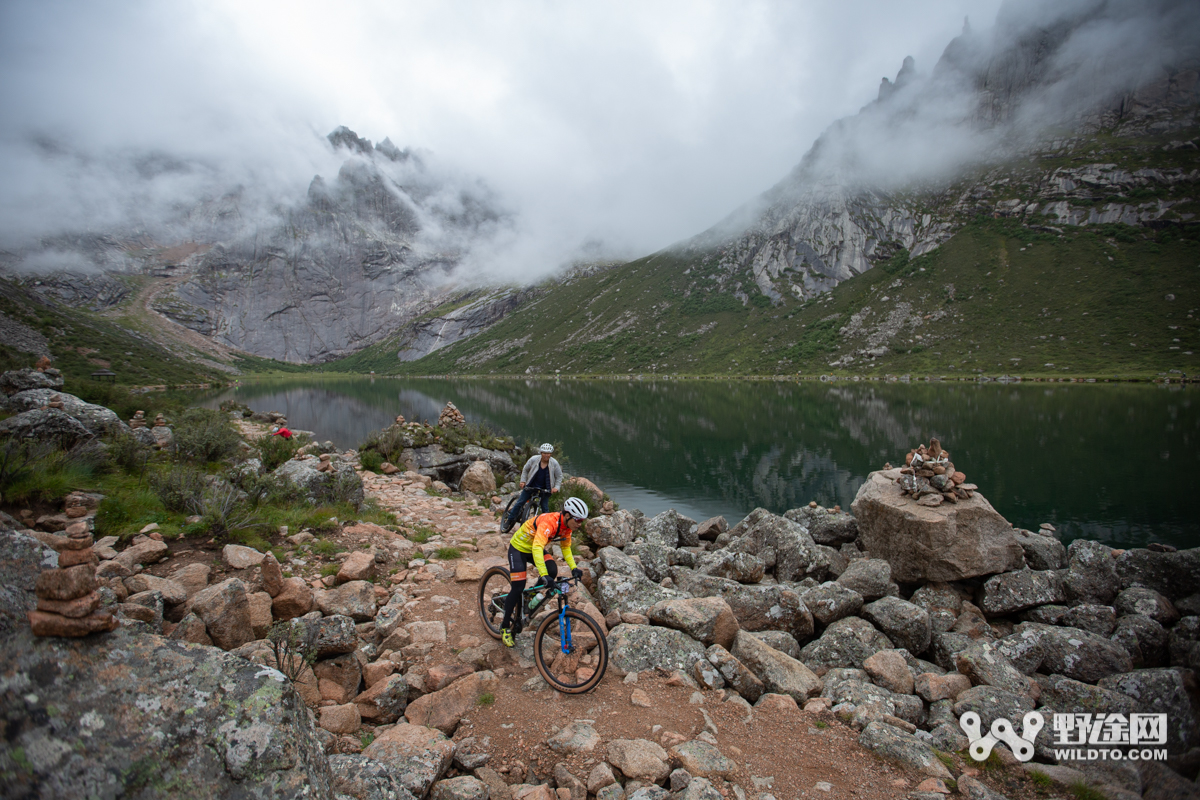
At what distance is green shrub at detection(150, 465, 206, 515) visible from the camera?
8.77 m

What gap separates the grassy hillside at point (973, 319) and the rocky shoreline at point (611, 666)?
9265 cm

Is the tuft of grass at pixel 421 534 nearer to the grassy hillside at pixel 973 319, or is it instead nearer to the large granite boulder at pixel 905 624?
the large granite boulder at pixel 905 624

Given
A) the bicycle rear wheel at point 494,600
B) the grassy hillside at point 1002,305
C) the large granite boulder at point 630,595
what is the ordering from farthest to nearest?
the grassy hillside at point 1002,305
the large granite boulder at point 630,595
the bicycle rear wheel at point 494,600

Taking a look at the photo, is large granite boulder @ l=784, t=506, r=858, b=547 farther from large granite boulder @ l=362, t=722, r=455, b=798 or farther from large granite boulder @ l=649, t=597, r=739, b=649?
large granite boulder @ l=362, t=722, r=455, b=798

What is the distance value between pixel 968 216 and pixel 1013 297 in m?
44.3

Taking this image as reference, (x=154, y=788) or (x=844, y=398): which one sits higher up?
(x=844, y=398)

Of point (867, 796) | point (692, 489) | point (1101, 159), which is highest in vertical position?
point (1101, 159)

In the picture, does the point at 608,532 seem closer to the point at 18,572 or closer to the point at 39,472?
the point at 18,572

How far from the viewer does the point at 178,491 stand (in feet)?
29.0

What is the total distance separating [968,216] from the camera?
13300cm

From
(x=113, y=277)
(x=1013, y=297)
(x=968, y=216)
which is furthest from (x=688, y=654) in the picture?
(x=113, y=277)

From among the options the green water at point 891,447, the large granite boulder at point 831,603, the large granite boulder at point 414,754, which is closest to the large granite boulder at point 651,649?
the large granite boulder at point 414,754

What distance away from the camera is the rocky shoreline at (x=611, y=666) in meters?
2.71

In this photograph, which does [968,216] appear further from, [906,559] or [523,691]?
[523,691]
